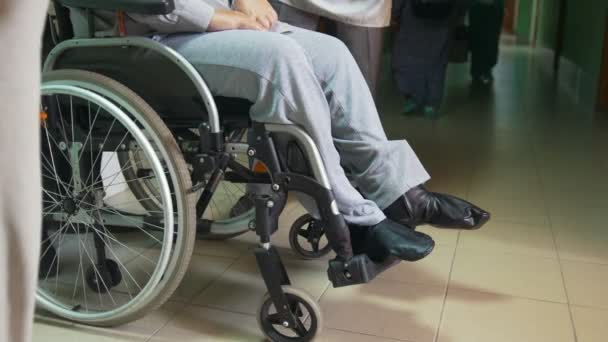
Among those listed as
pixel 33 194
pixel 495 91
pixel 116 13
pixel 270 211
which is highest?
pixel 116 13

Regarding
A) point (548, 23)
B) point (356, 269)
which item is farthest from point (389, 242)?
point (548, 23)

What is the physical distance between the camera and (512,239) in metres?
1.45

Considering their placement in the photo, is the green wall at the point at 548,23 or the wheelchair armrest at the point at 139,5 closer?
the wheelchair armrest at the point at 139,5

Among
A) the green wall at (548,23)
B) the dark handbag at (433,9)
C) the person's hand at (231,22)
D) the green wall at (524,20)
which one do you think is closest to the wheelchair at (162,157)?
the person's hand at (231,22)

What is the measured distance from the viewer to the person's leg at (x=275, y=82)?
0.90 m

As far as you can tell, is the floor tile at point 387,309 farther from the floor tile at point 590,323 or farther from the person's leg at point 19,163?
the person's leg at point 19,163

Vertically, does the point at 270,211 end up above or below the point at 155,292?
above

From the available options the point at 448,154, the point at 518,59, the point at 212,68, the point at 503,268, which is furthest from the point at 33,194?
the point at 518,59

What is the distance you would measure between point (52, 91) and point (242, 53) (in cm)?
34

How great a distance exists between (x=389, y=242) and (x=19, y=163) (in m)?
0.58

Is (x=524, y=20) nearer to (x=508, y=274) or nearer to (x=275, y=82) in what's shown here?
(x=508, y=274)

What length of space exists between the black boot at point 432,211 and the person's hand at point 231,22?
16.3 inches

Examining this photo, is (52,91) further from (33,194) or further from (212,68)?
(33,194)

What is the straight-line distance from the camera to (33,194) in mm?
549
